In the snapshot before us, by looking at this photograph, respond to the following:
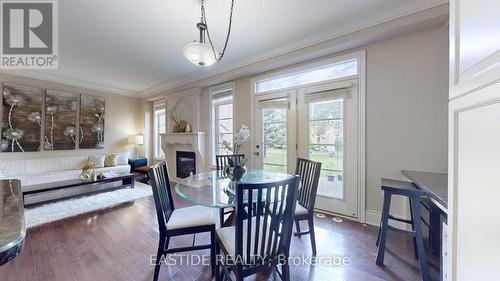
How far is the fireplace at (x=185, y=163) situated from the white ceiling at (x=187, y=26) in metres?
2.17

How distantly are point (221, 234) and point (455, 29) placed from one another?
1.65m

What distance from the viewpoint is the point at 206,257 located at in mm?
1943

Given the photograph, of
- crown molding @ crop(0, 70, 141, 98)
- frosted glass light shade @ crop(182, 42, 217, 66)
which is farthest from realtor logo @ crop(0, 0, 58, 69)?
frosted glass light shade @ crop(182, 42, 217, 66)

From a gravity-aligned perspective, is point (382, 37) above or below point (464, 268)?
above

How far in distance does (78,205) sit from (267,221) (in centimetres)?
367

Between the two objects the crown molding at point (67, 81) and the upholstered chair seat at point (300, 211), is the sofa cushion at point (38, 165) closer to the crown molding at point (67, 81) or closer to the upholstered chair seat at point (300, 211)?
the crown molding at point (67, 81)

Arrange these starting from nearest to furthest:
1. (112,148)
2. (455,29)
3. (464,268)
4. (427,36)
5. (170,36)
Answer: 1. (464,268)
2. (455,29)
3. (427,36)
4. (170,36)
5. (112,148)

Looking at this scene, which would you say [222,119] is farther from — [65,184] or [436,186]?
[436,186]

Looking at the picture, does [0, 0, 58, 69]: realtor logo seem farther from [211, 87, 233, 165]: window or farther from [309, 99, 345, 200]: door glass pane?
[309, 99, 345, 200]: door glass pane

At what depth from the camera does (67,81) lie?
4.64 m

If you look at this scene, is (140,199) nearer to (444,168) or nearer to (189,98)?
(189,98)

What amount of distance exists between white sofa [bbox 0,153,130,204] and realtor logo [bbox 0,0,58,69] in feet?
6.29

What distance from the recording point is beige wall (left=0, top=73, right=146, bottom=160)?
4505mm

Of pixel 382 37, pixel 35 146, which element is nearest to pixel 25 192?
pixel 35 146
